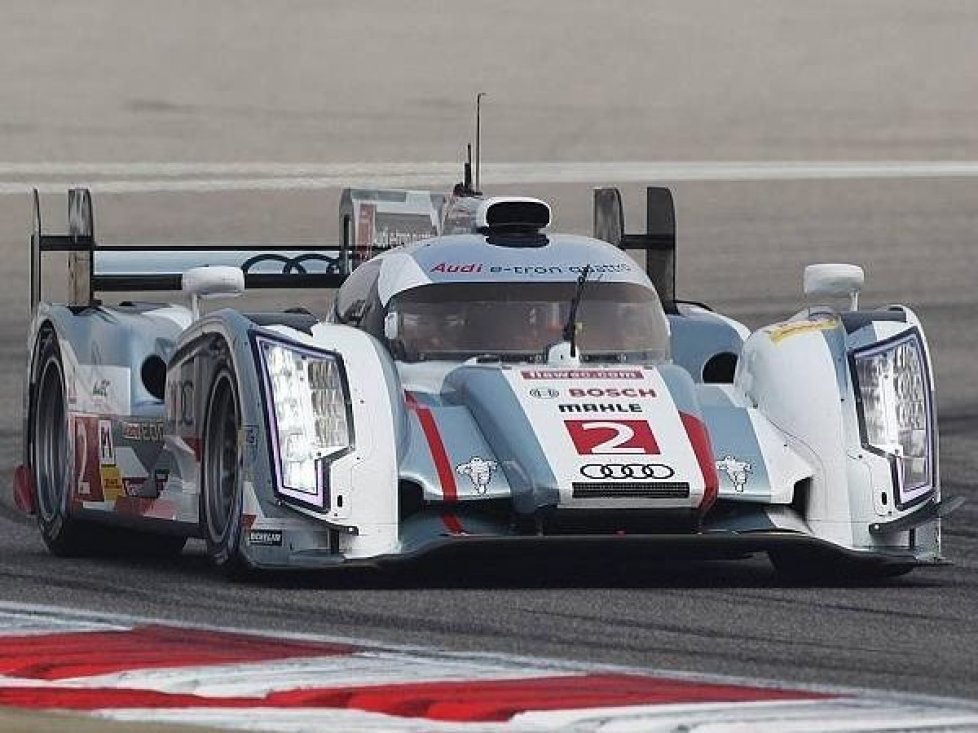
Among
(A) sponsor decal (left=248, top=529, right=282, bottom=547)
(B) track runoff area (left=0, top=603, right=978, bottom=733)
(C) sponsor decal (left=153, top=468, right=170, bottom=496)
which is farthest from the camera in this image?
(C) sponsor decal (left=153, top=468, right=170, bottom=496)

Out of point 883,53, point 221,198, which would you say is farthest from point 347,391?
point 883,53

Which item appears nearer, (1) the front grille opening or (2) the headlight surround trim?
(1) the front grille opening

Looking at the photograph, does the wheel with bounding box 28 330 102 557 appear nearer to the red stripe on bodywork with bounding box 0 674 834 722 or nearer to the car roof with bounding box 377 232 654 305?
the car roof with bounding box 377 232 654 305

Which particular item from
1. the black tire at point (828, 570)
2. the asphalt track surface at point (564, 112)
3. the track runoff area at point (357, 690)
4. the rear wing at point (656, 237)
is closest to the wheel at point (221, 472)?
the track runoff area at point (357, 690)

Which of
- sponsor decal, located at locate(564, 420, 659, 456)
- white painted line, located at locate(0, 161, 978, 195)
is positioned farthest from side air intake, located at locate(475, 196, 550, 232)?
white painted line, located at locate(0, 161, 978, 195)

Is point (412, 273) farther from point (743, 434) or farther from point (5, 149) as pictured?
point (5, 149)

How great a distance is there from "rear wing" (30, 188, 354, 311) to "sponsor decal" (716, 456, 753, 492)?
3.96 metres

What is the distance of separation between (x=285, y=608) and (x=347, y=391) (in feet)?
3.77

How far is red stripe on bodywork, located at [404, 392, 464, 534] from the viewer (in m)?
Result: 10.5

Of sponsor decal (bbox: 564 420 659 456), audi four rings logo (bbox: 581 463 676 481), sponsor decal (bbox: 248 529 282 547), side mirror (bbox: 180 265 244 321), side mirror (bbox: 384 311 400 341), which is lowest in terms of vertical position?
sponsor decal (bbox: 248 529 282 547)

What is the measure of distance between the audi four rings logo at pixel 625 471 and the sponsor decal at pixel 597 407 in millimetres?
281

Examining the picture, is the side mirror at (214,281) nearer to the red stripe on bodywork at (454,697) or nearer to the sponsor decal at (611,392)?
the sponsor decal at (611,392)

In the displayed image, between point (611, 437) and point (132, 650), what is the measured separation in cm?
253

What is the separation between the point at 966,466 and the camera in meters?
17.7
